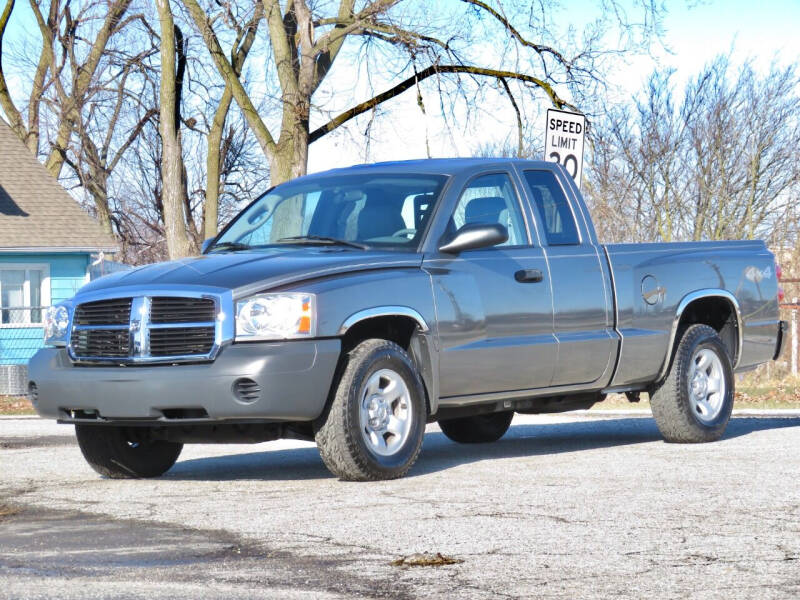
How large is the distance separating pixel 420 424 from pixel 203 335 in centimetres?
148

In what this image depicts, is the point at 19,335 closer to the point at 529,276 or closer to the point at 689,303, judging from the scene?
the point at 689,303

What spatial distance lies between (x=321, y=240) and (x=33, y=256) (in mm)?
21745

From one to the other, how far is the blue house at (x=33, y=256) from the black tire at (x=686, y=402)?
64.4 ft

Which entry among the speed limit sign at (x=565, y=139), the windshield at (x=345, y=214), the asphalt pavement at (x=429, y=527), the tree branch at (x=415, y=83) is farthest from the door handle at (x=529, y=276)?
the tree branch at (x=415, y=83)

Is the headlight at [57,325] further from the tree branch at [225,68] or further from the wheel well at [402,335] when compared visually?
the tree branch at [225,68]

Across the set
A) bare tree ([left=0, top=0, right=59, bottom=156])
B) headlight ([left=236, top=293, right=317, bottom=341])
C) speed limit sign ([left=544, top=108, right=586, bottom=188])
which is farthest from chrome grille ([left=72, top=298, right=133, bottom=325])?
bare tree ([left=0, top=0, right=59, bottom=156])

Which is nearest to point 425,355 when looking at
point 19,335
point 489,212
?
point 489,212

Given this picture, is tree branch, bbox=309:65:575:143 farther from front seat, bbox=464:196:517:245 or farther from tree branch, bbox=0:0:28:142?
tree branch, bbox=0:0:28:142

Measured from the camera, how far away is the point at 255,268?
8227 millimetres

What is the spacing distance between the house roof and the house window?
0.70m

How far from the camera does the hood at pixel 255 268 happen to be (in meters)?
8.05

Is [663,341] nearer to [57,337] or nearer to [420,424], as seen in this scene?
[420,424]

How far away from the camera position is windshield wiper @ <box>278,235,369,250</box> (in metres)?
8.92

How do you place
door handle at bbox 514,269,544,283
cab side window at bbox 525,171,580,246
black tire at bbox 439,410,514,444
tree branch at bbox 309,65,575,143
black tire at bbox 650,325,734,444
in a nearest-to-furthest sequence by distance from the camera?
door handle at bbox 514,269,544,283 < cab side window at bbox 525,171,580,246 < black tire at bbox 650,325,734,444 < black tire at bbox 439,410,514,444 < tree branch at bbox 309,65,575,143
